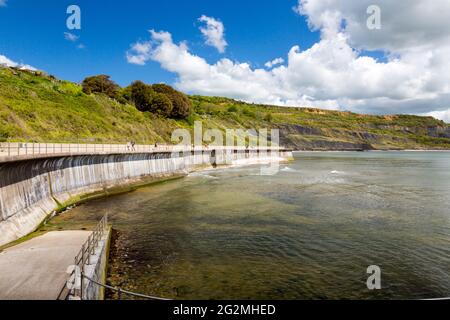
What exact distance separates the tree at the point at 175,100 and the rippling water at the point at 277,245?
69.8m

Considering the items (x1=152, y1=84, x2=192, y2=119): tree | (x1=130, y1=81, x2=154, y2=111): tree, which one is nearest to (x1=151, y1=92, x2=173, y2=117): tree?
(x1=130, y1=81, x2=154, y2=111): tree

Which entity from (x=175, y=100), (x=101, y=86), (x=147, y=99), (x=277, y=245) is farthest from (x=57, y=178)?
(x=175, y=100)

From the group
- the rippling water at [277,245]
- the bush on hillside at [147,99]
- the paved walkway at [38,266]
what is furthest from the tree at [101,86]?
the paved walkway at [38,266]

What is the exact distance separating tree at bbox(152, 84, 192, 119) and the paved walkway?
8545 centimetres

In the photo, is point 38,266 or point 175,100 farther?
point 175,100

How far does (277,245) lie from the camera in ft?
55.2

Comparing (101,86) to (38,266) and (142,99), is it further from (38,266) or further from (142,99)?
(38,266)

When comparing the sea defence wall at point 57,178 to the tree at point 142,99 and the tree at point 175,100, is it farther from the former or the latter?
the tree at point 175,100

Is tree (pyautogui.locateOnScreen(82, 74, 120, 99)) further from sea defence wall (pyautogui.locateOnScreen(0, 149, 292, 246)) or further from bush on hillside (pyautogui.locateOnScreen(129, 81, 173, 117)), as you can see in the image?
sea defence wall (pyautogui.locateOnScreen(0, 149, 292, 246))

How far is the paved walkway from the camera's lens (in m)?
8.95

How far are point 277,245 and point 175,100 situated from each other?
85872 millimetres

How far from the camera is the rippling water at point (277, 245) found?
1210 cm

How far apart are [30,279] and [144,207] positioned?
16340 mm

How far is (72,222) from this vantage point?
2022cm
